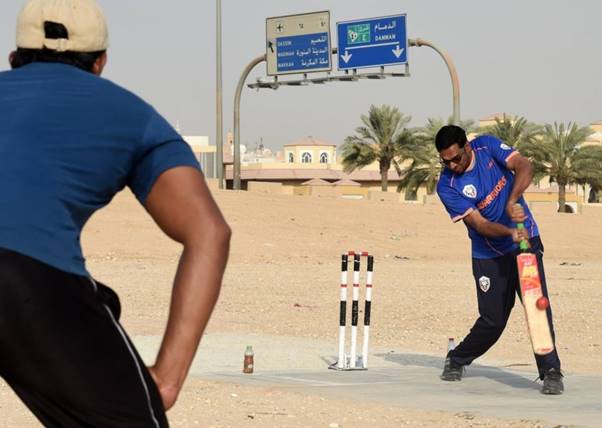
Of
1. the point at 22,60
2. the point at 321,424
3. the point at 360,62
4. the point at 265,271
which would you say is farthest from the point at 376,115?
the point at 22,60

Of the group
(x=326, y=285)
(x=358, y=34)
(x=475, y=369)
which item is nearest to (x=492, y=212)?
(x=475, y=369)

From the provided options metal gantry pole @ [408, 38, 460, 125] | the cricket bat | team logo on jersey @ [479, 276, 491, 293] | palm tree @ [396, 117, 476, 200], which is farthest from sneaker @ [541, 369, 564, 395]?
palm tree @ [396, 117, 476, 200]

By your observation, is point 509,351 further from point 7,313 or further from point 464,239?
point 464,239

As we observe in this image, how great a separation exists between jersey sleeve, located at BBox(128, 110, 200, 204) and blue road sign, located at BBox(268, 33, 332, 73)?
51517mm

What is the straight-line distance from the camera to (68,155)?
9.96 feet

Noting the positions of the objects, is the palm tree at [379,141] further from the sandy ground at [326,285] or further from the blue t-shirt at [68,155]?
the blue t-shirt at [68,155]

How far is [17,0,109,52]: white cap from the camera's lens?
327 centimetres

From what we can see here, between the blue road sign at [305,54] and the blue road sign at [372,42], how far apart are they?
71cm

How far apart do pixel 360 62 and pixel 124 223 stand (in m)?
19.6

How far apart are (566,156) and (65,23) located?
59004 millimetres

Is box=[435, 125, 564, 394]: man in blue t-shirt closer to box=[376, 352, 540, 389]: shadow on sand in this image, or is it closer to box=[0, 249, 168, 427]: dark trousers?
box=[376, 352, 540, 389]: shadow on sand

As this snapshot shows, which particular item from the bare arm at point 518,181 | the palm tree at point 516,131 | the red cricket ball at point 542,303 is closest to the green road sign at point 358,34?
the palm tree at point 516,131

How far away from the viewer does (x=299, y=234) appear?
36500 millimetres

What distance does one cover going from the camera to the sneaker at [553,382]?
31.3ft
